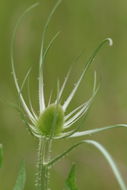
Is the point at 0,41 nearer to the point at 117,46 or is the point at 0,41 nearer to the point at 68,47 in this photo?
the point at 68,47

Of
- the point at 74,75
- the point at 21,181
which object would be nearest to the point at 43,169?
the point at 21,181

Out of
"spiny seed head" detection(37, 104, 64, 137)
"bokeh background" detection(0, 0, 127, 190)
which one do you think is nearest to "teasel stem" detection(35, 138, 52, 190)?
"spiny seed head" detection(37, 104, 64, 137)

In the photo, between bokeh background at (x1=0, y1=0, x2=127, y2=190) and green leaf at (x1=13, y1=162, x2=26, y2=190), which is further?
bokeh background at (x1=0, y1=0, x2=127, y2=190)

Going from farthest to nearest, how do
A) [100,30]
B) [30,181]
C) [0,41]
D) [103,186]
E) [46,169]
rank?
1. [100,30]
2. [0,41]
3. [103,186]
4. [30,181]
5. [46,169]

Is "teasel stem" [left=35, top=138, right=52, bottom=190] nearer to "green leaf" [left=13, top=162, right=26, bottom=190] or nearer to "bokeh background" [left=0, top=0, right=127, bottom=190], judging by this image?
"green leaf" [left=13, top=162, right=26, bottom=190]

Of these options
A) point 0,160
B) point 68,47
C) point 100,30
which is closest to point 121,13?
point 100,30

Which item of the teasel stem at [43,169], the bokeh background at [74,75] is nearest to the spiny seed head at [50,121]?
the teasel stem at [43,169]

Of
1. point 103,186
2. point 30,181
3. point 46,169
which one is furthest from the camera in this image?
point 103,186
